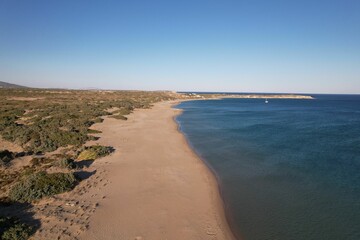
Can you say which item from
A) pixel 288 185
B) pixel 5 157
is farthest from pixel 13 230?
pixel 288 185

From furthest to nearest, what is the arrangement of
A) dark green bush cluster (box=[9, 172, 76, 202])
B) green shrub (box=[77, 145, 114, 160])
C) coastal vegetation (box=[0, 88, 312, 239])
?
green shrub (box=[77, 145, 114, 160])
dark green bush cluster (box=[9, 172, 76, 202])
coastal vegetation (box=[0, 88, 312, 239])

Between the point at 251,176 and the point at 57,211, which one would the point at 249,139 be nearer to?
the point at 251,176

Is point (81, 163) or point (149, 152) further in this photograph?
point (149, 152)

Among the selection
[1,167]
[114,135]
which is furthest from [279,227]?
[114,135]

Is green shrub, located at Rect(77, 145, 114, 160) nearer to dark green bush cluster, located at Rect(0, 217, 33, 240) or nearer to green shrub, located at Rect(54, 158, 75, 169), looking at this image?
green shrub, located at Rect(54, 158, 75, 169)

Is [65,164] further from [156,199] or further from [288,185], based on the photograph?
[288,185]

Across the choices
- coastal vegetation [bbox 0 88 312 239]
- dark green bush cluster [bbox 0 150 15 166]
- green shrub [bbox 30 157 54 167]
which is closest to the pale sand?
coastal vegetation [bbox 0 88 312 239]
